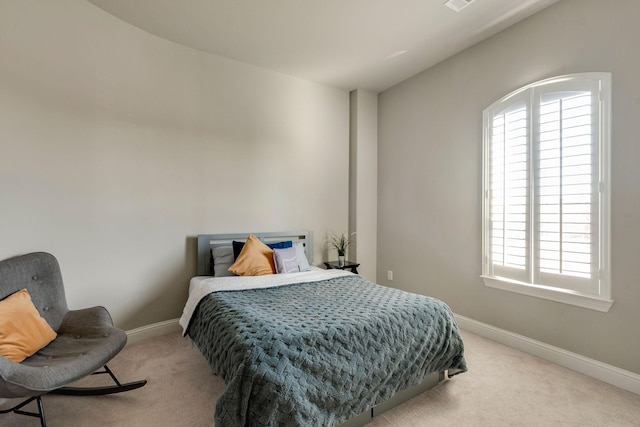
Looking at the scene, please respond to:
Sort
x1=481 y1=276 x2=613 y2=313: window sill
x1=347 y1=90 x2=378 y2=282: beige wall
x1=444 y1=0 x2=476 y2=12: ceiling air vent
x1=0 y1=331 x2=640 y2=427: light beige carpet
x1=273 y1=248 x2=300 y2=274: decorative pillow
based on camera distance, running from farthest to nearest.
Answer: x1=347 y1=90 x2=378 y2=282: beige wall → x1=273 y1=248 x2=300 y2=274: decorative pillow → x1=444 y1=0 x2=476 y2=12: ceiling air vent → x1=481 y1=276 x2=613 y2=313: window sill → x1=0 y1=331 x2=640 y2=427: light beige carpet

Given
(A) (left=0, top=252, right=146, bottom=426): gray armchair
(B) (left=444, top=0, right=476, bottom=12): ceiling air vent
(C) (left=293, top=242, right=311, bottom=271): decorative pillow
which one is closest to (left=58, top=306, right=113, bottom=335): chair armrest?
(A) (left=0, top=252, right=146, bottom=426): gray armchair

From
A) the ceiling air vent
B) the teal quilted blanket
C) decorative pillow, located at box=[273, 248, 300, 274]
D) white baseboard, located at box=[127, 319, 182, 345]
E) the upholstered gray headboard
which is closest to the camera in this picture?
the teal quilted blanket

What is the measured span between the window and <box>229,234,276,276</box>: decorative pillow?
7.27 feet

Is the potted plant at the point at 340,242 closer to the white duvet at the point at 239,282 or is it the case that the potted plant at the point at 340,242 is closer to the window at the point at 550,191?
the white duvet at the point at 239,282

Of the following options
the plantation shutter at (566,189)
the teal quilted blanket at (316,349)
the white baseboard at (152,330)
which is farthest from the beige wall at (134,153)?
the plantation shutter at (566,189)

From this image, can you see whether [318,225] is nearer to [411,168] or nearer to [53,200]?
[411,168]

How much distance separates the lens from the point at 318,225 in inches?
160

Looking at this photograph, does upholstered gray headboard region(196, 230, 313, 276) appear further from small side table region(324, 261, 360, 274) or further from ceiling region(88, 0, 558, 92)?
ceiling region(88, 0, 558, 92)

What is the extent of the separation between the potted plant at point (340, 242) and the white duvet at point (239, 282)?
885mm

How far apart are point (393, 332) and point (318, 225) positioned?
2.36m

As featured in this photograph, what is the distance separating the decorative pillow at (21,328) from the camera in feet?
5.66

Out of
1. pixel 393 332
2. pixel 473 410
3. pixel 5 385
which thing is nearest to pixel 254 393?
pixel 393 332

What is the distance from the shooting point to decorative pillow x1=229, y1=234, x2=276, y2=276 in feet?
9.74

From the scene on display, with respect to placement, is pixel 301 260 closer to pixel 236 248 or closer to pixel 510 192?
pixel 236 248
